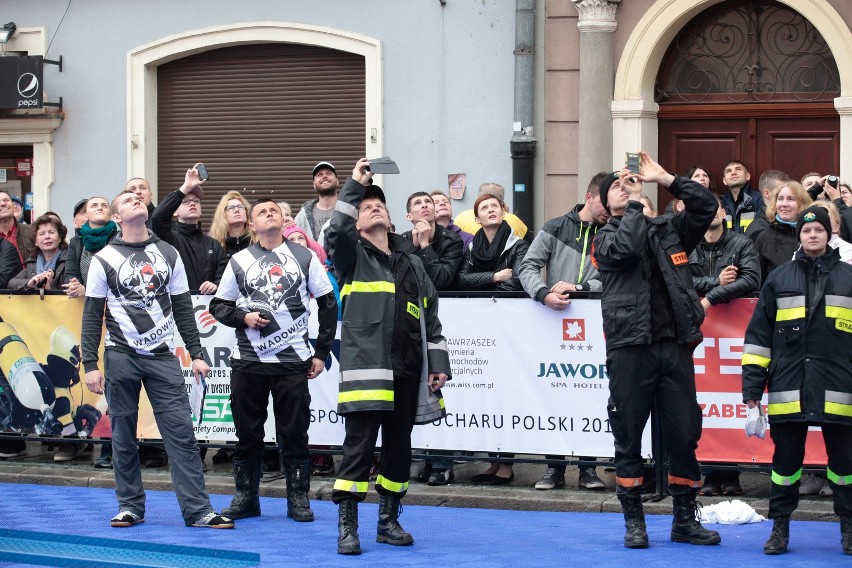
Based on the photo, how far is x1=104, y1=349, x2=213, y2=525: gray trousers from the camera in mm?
9094

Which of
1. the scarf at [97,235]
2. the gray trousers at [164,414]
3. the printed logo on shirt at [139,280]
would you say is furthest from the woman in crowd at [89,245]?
the gray trousers at [164,414]

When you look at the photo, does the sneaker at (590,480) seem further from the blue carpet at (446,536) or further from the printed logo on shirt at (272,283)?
the printed logo on shirt at (272,283)

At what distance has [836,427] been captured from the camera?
27.0ft

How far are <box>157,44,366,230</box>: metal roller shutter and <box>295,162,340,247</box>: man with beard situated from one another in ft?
12.5

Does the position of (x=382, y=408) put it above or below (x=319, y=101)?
below

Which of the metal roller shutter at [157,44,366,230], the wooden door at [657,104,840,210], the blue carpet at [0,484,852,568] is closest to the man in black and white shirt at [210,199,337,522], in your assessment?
the blue carpet at [0,484,852,568]

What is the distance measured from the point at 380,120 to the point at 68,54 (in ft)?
13.3

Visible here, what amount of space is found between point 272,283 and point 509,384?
2084mm

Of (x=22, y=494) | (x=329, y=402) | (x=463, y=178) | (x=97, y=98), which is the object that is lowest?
(x=22, y=494)

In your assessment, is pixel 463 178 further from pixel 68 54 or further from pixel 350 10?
pixel 68 54

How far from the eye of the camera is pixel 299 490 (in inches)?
372

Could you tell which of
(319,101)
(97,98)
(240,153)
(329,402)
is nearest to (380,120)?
(319,101)

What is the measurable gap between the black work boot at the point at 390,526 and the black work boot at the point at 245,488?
4.02 feet

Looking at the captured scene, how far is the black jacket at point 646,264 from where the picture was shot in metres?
8.20
